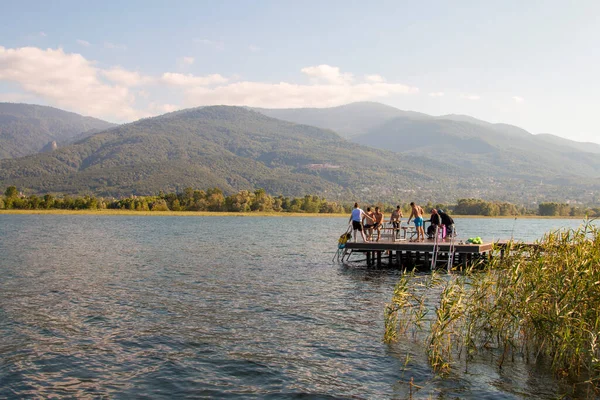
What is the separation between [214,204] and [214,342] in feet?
451

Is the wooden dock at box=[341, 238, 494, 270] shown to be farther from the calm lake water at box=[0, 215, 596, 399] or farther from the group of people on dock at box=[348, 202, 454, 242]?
the calm lake water at box=[0, 215, 596, 399]

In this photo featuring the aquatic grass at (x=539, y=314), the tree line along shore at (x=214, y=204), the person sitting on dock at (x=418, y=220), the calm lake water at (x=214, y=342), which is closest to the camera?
the calm lake water at (x=214, y=342)

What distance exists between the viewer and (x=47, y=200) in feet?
446

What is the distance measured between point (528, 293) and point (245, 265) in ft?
70.1

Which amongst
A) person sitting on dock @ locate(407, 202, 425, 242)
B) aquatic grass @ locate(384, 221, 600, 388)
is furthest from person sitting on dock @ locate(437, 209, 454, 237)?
aquatic grass @ locate(384, 221, 600, 388)

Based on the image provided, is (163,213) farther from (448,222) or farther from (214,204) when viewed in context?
(448,222)

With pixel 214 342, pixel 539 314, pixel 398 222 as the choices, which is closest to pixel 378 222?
pixel 398 222

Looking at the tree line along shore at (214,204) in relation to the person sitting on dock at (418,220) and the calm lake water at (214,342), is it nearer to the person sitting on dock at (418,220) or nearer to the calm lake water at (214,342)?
the person sitting on dock at (418,220)

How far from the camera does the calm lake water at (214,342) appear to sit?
12047 millimetres

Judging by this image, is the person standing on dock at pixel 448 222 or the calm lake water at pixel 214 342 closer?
the calm lake water at pixel 214 342

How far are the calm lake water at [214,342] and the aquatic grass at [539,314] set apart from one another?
2.16 feet

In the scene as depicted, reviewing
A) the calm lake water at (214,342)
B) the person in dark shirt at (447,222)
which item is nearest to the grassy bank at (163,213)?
the calm lake water at (214,342)

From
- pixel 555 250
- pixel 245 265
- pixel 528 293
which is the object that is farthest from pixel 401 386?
pixel 245 265

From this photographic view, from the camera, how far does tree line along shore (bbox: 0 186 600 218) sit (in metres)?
137
